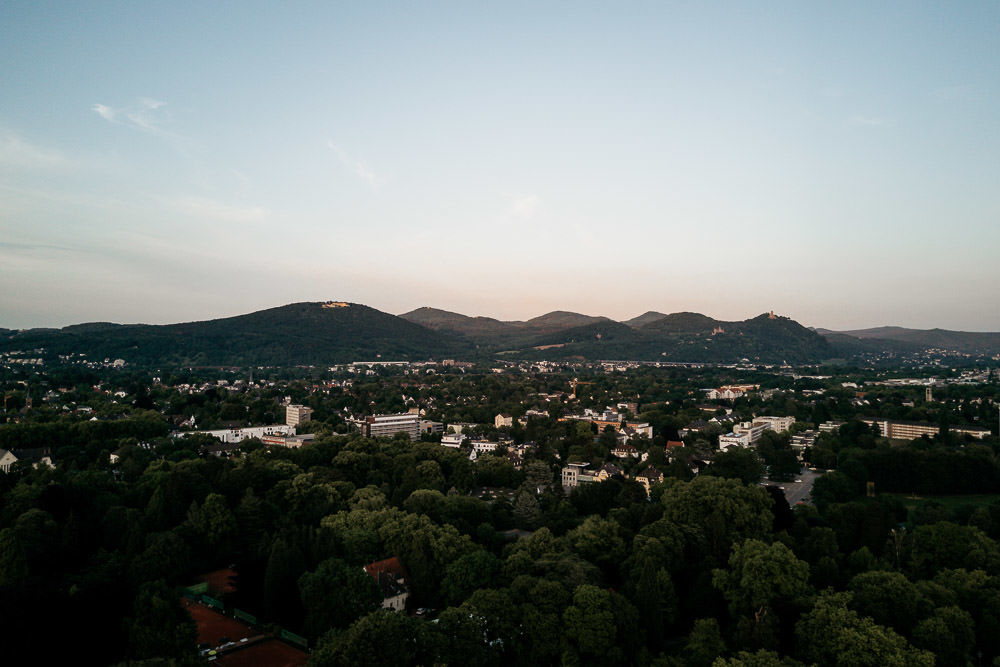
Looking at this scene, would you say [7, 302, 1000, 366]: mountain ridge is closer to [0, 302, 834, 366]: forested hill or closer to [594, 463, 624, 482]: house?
[0, 302, 834, 366]: forested hill

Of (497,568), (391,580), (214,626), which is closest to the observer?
(214,626)

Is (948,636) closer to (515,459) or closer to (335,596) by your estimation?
(335,596)

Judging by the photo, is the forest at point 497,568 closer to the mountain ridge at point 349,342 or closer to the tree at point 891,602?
the tree at point 891,602

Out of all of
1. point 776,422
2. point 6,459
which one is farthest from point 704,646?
point 776,422

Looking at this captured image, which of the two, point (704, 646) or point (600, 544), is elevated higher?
point (600, 544)

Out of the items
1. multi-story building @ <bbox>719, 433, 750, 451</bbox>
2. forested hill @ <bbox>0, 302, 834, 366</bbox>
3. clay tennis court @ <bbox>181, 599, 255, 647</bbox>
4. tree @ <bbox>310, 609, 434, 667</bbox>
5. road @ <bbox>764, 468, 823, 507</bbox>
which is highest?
forested hill @ <bbox>0, 302, 834, 366</bbox>

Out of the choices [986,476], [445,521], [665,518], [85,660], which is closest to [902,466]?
[986,476]

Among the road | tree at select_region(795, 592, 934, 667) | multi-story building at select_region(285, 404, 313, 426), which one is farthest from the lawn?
multi-story building at select_region(285, 404, 313, 426)
